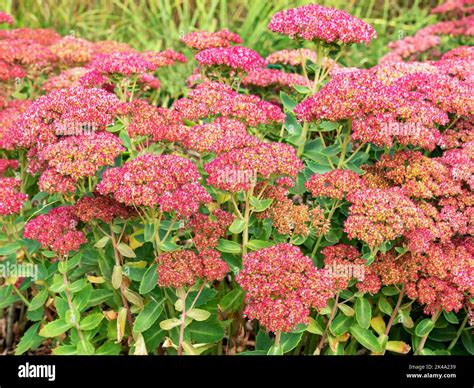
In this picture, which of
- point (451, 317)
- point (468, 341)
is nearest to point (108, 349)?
point (451, 317)

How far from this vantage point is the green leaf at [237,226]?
9.84 feet

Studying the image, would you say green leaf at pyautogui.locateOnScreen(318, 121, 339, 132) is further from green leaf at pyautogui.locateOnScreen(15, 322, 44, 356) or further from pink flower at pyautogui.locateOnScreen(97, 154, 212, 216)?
green leaf at pyautogui.locateOnScreen(15, 322, 44, 356)

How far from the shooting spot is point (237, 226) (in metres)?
3.03

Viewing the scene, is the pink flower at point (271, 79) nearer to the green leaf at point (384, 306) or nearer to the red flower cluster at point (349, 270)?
the red flower cluster at point (349, 270)

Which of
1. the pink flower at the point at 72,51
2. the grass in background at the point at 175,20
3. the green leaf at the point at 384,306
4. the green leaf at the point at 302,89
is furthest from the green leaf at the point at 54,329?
the grass in background at the point at 175,20

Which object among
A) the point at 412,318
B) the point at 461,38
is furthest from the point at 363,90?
the point at 461,38

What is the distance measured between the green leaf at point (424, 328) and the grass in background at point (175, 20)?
3.96 m

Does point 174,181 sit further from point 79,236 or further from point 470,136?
point 470,136

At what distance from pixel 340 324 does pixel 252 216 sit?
71 cm

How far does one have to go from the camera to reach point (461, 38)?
6113 millimetres

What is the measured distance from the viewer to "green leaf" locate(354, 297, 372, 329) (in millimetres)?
3059

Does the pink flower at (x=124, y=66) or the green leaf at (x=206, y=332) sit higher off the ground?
the pink flower at (x=124, y=66)
